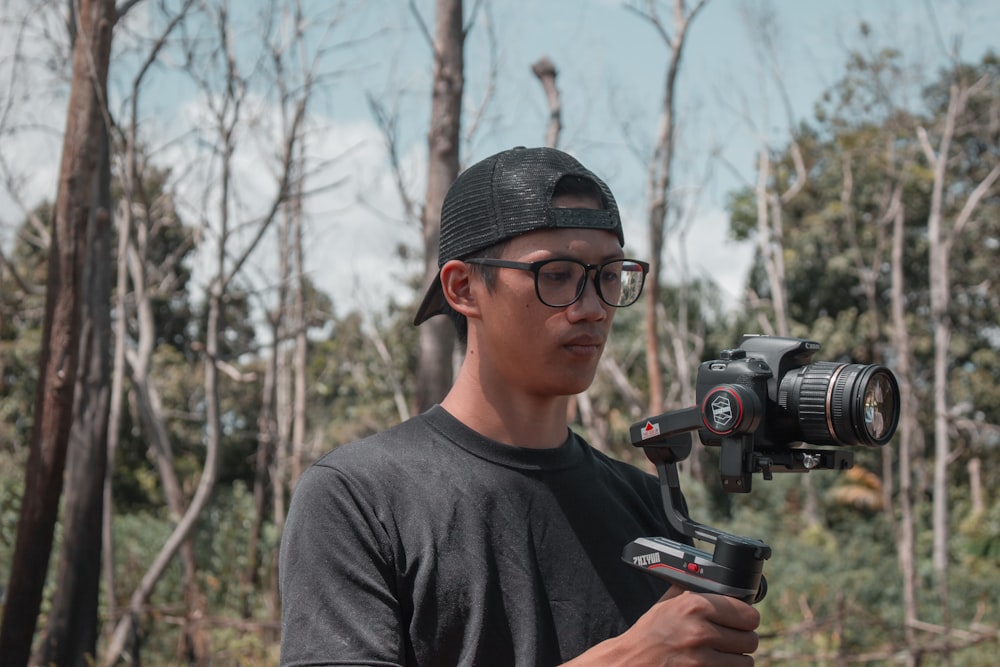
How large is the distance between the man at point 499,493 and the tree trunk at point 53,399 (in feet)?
9.50

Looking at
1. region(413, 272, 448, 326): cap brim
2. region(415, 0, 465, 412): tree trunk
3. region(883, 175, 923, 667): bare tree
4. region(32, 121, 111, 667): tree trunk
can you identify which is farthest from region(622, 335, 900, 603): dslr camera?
region(883, 175, 923, 667): bare tree

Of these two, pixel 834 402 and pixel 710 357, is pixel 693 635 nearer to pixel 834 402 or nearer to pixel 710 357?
pixel 834 402

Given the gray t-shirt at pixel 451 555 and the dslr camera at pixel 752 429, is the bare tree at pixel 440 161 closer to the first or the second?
the gray t-shirt at pixel 451 555

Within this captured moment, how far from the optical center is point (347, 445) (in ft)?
5.08

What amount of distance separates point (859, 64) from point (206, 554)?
1206cm

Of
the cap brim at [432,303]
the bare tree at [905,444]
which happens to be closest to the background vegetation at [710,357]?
the bare tree at [905,444]

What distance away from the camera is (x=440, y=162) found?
607 cm

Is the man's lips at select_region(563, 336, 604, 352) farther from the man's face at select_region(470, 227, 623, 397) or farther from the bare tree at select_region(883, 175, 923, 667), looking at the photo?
the bare tree at select_region(883, 175, 923, 667)

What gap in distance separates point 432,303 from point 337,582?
0.61m

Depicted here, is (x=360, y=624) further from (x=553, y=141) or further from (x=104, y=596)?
(x=104, y=596)

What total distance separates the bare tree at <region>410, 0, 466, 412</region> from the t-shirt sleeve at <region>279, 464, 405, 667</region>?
4.26m

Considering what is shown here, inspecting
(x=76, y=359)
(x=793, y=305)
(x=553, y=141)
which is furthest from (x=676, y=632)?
(x=793, y=305)

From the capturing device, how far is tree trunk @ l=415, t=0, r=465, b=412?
5.82 m

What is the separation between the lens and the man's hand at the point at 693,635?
1.23 metres
